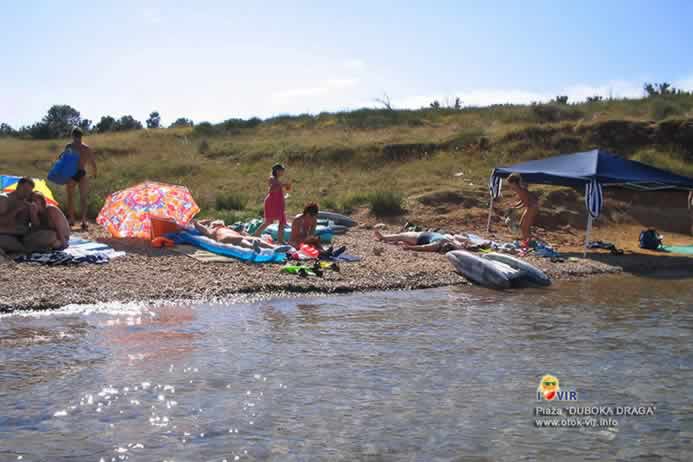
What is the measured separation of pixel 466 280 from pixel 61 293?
5.74 meters

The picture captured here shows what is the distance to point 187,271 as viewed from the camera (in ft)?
32.1

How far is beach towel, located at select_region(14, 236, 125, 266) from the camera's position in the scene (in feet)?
31.2

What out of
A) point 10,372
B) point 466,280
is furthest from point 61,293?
point 466,280

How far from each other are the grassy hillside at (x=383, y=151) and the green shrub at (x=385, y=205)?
0.39ft

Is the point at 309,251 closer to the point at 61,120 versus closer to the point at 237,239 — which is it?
the point at 237,239

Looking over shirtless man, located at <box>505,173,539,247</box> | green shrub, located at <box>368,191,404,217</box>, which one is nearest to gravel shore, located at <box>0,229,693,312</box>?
shirtless man, located at <box>505,173,539,247</box>

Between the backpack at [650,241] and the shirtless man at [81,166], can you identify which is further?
the backpack at [650,241]

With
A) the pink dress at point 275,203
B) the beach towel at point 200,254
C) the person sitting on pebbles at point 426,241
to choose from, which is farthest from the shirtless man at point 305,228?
the person sitting on pebbles at point 426,241

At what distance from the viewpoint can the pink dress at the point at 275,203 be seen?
1148cm

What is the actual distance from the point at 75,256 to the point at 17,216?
42.8 inches

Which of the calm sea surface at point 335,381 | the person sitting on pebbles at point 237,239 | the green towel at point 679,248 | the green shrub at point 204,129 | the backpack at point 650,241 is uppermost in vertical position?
the green shrub at point 204,129

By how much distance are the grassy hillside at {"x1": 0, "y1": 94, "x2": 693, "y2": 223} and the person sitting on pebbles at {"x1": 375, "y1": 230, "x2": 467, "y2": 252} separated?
371cm

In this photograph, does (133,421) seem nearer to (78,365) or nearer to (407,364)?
(78,365)

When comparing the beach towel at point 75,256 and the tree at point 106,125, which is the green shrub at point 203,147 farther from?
the beach towel at point 75,256
